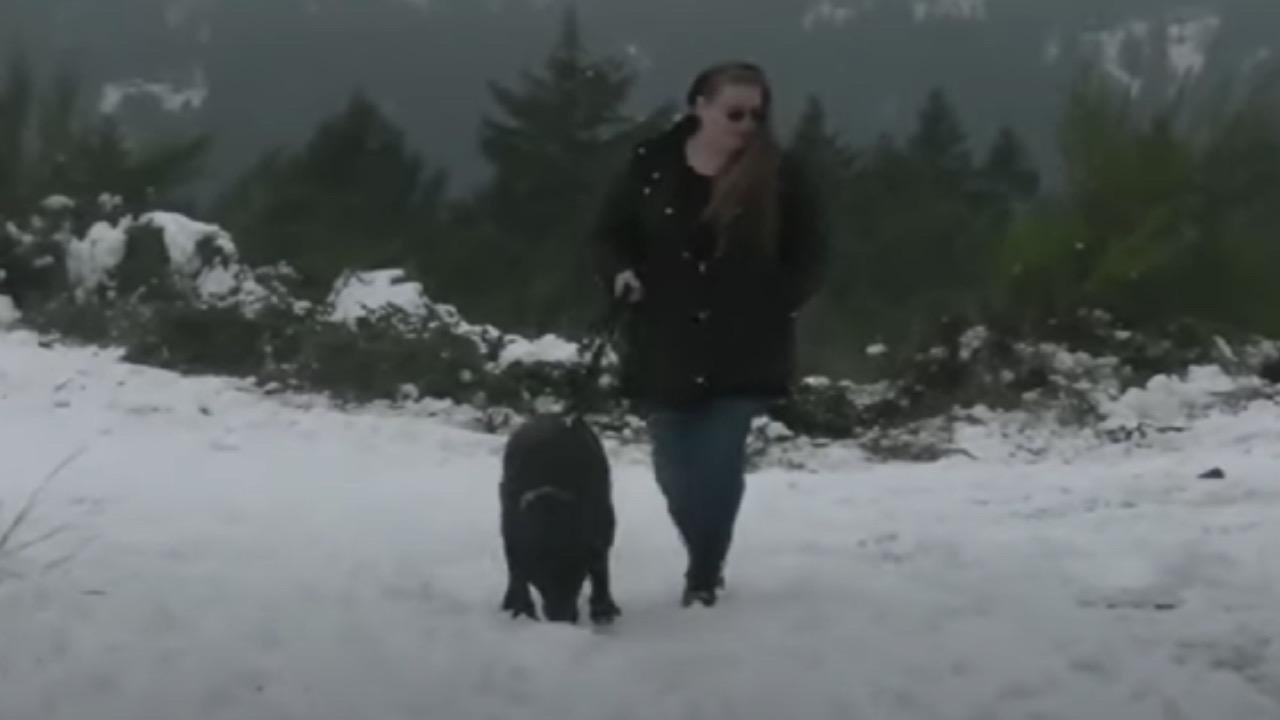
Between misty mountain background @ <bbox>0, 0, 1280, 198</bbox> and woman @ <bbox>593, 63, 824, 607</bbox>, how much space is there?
6.25 meters

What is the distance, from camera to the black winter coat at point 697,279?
471 centimetres

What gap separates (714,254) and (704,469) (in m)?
0.53

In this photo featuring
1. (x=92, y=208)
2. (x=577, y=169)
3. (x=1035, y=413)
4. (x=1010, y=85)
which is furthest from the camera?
(x=577, y=169)

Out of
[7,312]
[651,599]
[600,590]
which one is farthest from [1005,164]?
[600,590]

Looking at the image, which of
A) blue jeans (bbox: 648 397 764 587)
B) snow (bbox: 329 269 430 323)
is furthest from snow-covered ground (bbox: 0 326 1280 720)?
snow (bbox: 329 269 430 323)

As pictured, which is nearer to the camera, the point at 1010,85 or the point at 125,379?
the point at 125,379

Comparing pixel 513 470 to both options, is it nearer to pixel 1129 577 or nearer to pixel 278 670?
pixel 278 670

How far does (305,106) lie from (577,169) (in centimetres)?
266

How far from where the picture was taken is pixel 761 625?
4.80m

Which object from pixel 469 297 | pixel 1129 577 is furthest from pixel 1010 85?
pixel 1129 577

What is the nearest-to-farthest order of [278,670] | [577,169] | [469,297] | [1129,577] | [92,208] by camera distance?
[278,670] → [1129,577] → [92,208] → [469,297] → [577,169]

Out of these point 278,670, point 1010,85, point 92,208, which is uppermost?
point 1010,85

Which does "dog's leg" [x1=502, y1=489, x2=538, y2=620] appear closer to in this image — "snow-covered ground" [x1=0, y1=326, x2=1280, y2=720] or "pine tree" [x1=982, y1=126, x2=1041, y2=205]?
"snow-covered ground" [x1=0, y1=326, x2=1280, y2=720]

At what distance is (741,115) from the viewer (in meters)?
4.66
